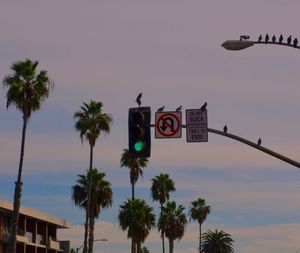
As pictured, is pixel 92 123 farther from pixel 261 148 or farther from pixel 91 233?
pixel 261 148

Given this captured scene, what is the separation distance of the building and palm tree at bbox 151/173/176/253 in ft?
66.1

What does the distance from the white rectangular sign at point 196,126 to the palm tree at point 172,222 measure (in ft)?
253

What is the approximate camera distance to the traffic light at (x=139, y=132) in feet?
60.9

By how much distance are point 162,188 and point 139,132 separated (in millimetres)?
80418

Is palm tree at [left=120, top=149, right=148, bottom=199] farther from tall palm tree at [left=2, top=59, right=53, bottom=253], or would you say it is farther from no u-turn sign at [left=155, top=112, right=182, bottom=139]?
no u-turn sign at [left=155, top=112, right=182, bottom=139]

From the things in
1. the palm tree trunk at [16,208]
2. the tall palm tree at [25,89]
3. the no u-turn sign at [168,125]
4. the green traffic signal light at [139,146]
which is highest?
the tall palm tree at [25,89]

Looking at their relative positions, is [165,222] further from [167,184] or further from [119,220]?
[119,220]

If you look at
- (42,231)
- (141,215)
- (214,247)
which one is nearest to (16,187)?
(42,231)

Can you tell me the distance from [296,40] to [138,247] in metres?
61.3

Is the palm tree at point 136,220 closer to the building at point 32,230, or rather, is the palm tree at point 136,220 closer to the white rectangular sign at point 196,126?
the building at point 32,230

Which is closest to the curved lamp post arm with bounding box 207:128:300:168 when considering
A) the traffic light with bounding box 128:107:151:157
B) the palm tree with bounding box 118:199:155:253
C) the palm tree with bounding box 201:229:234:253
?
the traffic light with bounding box 128:107:151:157

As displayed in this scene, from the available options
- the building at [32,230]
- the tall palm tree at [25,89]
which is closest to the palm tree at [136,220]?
the building at [32,230]

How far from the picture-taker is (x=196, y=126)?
2038cm

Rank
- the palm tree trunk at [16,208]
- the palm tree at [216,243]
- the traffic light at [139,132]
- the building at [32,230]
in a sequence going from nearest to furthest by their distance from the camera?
the traffic light at [139,132], the palm tree trunk at [16,208], the building at [32,230], the palm tree at [216,243]
